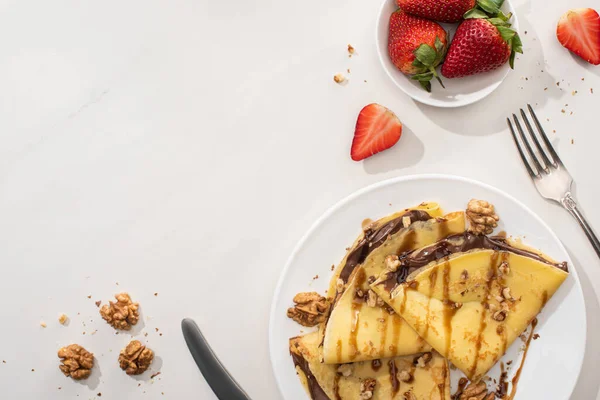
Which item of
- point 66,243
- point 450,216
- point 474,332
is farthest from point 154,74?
point 474,332

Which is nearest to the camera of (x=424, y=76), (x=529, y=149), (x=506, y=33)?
(x=506, y=33)

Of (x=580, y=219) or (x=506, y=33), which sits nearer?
(x=506, y=33)

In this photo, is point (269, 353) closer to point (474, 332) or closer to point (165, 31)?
point (474, 332)

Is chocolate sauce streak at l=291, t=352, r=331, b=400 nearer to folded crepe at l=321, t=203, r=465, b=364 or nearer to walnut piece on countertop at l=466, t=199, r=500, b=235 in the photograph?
folded crepe at l=321, t=203, r=465, b=364

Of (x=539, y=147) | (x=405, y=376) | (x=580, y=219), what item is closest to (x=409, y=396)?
(x=405, y=376)

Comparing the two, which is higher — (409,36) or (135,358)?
(409,36)

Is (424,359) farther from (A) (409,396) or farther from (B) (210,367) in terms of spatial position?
(B) (210,367)

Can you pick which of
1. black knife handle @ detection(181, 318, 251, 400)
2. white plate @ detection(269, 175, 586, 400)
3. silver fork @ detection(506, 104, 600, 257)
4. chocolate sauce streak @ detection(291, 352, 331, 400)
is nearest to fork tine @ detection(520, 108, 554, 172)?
silver fork @ detection(506, 104, 600, 257)
